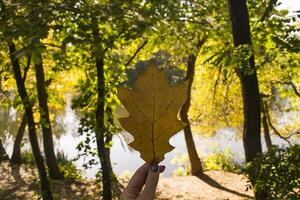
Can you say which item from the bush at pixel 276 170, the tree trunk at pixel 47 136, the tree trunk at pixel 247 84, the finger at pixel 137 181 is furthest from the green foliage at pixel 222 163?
the finger at pixel 137 181

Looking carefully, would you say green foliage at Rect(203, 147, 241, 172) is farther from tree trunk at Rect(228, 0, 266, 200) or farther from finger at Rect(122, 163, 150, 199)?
finger at Rect(122, 163, 150, 199)

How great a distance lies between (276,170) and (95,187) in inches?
334

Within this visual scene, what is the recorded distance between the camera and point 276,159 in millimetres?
6438

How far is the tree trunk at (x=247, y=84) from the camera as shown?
8.03m

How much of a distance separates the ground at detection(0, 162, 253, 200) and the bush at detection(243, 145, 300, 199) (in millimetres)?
6017

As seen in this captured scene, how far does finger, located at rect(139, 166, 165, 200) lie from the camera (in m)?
1.60

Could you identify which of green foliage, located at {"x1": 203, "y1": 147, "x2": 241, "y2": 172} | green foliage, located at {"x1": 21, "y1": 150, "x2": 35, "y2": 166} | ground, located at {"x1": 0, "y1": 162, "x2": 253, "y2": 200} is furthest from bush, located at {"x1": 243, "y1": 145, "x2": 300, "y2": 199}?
green foliage, located at {"x1": 203, "y1": 147, "x2": 241, "y2": 172}

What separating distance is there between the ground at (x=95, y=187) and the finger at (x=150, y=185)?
10467mm

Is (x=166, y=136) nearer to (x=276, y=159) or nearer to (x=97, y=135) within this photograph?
(x=276, y=159)

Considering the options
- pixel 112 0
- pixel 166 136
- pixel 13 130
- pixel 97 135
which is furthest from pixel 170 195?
pixel 13 130

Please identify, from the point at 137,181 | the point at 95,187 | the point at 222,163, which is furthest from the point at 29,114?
the point at 222,163

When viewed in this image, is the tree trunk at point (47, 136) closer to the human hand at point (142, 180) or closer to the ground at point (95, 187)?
the ground at point (95, 187)

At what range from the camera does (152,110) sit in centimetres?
163

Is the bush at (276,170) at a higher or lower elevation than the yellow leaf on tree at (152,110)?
lower
